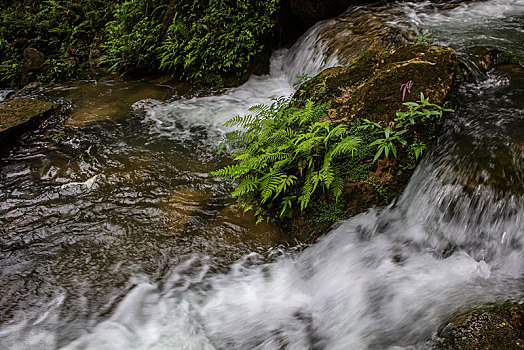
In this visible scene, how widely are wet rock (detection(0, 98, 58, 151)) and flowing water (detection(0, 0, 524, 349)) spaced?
0.91 meters

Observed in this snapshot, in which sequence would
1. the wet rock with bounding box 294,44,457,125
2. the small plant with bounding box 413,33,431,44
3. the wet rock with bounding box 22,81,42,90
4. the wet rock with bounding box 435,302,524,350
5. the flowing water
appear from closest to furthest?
1. the wet rock with bounding box 435,302,524,350
2. the flowing water
3. the wet rock with bounding box 294,44,457,125
4. the small plant with bounding box 413,33,431,44
5. the wet rock with bounding box 22,81,42,90

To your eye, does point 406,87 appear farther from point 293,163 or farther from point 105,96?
point 105,96

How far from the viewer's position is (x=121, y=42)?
29.9ft

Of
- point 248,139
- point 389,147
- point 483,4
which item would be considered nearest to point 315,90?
point 248,139

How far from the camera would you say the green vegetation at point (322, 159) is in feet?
13.2

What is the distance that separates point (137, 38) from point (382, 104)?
22.9ft

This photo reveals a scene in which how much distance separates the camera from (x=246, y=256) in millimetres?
4105

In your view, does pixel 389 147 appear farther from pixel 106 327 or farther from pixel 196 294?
pixel 106 327

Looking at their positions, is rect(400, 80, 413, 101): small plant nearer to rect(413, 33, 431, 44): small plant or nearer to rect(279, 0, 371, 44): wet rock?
rect(413, 33, 431, 44): small plant

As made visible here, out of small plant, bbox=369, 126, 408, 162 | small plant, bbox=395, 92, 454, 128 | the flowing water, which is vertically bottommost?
the flowing water

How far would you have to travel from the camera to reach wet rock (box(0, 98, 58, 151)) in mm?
6242

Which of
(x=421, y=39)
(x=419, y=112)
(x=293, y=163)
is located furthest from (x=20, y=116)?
(x=421, y=39)

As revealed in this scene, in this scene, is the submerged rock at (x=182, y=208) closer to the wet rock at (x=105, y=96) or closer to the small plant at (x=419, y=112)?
the small plant at (x=419, y=112)

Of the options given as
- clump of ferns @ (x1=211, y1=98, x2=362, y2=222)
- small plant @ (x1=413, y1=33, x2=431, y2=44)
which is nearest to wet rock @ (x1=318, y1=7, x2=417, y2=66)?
small plant @ (x1=413, y1=33, x2=431, y2=44)
